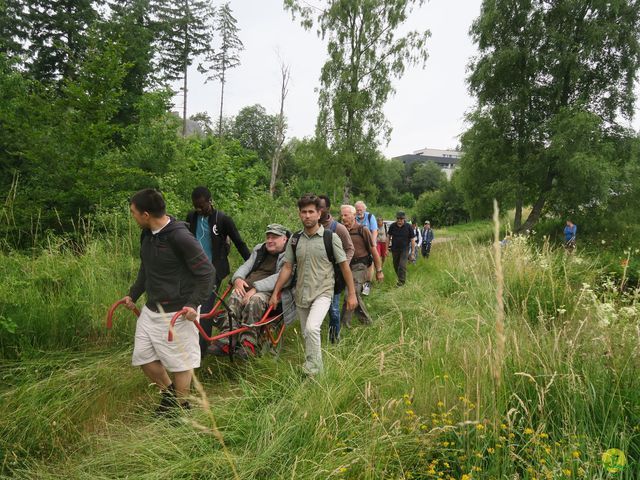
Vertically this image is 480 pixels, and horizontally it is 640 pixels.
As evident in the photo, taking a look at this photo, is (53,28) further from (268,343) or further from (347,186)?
(268,343)

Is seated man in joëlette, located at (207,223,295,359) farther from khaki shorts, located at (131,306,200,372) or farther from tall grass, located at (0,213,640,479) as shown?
khaki shorts, located at (131,306,200,372)

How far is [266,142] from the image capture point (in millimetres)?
50844

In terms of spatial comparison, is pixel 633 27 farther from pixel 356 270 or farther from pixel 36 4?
pixel 36 4

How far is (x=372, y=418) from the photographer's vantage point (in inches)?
87.3

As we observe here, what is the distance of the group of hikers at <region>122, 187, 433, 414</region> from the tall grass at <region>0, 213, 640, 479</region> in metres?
0.35

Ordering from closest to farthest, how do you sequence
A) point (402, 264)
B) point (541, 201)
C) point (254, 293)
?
point (254, 293), point (402, 264), point (541, 201)

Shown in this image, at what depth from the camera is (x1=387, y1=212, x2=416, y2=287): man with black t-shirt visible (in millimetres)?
7672

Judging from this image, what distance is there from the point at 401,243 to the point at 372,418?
573cm

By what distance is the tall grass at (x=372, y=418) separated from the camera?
1.91 m

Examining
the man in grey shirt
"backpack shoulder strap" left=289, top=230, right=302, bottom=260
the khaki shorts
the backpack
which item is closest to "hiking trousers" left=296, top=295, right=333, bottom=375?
the man in grey shirt

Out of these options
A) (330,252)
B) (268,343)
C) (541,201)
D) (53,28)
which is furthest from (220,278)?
(53,28)

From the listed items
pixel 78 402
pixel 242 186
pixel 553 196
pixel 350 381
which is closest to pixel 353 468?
pixel 350 381

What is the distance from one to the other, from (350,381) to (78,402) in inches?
85.3

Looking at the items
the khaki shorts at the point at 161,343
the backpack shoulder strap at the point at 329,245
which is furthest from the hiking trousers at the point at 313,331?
the khaki shorts at the point at 161,343
